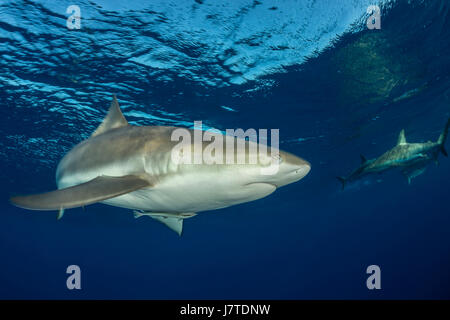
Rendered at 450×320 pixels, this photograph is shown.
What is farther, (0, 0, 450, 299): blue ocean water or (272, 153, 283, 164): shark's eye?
(0, 0, 450, 299): blue ocean water

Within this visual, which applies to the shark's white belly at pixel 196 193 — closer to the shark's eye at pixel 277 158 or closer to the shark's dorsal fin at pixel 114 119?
the shark's eye at pixel 277 158

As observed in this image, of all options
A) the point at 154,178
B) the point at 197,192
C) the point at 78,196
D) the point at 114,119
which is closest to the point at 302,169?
the point at 197,192

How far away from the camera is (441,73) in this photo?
40.0 feet

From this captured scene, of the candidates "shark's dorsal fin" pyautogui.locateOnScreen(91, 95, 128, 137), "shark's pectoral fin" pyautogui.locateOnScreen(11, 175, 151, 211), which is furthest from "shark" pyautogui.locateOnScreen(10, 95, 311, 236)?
"shark's dorsal fin" pyautogui.locateOnScreen(91, 95, 128, 137)

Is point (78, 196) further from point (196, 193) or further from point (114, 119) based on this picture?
point (114, 119)

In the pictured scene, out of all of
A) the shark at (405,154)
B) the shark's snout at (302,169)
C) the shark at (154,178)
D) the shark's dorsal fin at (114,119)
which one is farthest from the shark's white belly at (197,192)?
the shark at (405,154)

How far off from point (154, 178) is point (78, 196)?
83 centimetres

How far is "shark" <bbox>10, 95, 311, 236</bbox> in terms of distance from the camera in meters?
2.42

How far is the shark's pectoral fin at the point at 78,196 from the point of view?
2248mm

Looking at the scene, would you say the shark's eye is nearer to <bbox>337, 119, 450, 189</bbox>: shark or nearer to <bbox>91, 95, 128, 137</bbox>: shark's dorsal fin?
<bbox>91, 95, 128, 137</bbox>: shark's dorsal fin

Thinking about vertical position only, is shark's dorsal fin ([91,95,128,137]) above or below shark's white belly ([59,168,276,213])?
above

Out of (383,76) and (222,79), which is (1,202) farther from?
(383,76)

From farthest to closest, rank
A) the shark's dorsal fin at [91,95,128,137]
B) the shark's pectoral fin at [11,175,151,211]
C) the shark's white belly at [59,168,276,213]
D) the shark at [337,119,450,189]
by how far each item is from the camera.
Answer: the shark at [337,119,450,189] → the shark's dorsal fin at [91,95,128,137] → the shark's white belly at [59,168,276,213] → the shark's pectoral fin at [11,175,151,211]

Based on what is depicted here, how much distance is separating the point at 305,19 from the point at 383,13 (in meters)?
2.53
